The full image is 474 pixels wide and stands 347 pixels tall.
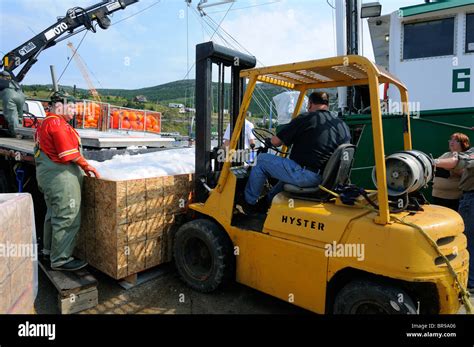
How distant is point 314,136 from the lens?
3.58 meters

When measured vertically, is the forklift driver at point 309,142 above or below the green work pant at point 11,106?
below

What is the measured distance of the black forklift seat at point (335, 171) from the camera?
11.0 feet

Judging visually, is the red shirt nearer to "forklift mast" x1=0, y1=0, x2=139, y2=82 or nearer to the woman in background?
the woman in background

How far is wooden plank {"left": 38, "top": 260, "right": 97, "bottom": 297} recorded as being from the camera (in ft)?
12.3

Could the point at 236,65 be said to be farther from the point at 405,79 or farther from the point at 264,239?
the point at 405,79

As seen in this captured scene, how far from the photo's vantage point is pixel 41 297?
416 cm

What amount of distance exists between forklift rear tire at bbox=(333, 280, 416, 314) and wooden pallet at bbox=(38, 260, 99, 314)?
251 centimetres

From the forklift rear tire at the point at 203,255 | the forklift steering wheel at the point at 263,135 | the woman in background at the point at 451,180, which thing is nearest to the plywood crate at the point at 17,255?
the forklift rear tire at the point at 203,255

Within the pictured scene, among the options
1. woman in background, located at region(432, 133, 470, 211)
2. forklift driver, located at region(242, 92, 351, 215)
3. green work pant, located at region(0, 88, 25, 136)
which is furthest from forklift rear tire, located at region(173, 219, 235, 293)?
green work pant, located at region(0, 88, 25, 136)

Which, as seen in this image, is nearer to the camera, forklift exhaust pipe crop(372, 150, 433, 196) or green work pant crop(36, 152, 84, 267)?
forklift exhaust pipe crop(372, 150, 433, 196)

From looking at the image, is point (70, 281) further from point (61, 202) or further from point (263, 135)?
point (263, 135)

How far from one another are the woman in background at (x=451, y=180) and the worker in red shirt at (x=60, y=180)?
432 cm

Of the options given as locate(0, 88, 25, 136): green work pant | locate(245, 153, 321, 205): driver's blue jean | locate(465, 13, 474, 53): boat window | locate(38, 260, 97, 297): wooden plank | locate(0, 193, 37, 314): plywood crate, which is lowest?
locate(38, 260, 97, 297): wooden plank

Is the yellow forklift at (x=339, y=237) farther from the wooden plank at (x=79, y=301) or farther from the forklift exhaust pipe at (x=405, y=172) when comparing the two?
the wooden plank at (x=79, y=301)
